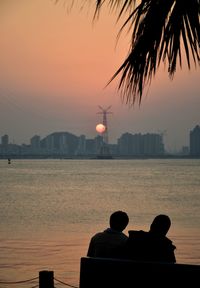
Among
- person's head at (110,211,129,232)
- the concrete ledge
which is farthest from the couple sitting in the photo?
the concrete ledge

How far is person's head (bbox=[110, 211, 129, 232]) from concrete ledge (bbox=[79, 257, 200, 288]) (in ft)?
3.66

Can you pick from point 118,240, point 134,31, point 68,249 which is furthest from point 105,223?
point 134,31

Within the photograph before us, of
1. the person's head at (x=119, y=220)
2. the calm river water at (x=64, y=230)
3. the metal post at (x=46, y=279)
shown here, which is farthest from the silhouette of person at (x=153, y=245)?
the calm river water at (x=64, y=230)

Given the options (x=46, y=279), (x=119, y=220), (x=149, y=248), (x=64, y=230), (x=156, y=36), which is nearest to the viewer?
(x=156, y=36)

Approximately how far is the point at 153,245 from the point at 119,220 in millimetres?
647

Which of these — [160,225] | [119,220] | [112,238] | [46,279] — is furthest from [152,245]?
[46,279]

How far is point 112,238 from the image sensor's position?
18.8 feet

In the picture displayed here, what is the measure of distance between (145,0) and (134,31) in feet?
0.48

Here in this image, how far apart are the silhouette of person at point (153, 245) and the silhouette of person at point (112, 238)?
19.0 inches

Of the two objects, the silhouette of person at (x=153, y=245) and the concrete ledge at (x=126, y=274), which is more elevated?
the silhouette of person at (x=153, y=245)

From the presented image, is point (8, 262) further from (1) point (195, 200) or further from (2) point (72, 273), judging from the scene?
(1) point (195, 200)

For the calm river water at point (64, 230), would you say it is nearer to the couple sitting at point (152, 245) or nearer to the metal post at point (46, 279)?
the metal post at point (46, 279)

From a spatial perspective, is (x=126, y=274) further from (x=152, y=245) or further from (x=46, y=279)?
(x=46, y=279)

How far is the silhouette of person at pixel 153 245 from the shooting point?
5020 mm
